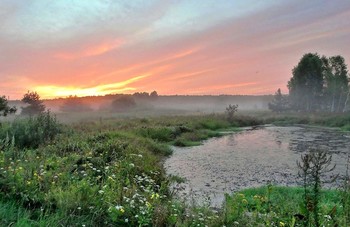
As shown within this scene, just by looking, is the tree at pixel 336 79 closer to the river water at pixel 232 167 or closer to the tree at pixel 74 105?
the river water at pixel 232 167

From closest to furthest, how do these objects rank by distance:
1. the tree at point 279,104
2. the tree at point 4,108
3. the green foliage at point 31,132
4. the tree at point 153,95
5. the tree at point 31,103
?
the green foliage at point 31,132
the tree at point 4,108
the tree at point 31,103
the tree at point 279,104
the tree at point 153,95

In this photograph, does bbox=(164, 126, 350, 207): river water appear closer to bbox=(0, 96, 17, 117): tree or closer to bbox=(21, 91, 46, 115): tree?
bbox=(0, 96, 17, 117): tree

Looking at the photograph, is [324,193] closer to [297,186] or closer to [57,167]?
[297,186]

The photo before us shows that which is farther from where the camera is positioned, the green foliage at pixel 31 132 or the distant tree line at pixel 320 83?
the distant tree line at pixel 320 83

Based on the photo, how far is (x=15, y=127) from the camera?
1469cm

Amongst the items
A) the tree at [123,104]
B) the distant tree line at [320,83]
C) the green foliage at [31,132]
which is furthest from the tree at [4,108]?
the tree at [123,104]

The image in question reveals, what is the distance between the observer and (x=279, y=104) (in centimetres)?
7956

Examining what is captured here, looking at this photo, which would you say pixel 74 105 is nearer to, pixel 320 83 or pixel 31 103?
pixel 31 103

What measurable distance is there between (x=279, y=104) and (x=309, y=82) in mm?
12510

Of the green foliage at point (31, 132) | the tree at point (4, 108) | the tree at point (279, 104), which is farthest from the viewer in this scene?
the tree at point (279, 104)

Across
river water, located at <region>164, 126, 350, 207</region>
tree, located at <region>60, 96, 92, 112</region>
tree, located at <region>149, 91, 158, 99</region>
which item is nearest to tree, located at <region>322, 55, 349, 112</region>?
river water, located at <region>164, 126, 350, 207</region>

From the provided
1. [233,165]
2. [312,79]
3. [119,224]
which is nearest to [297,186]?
[233,165]

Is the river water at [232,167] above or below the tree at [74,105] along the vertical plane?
below

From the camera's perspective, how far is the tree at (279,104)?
7771 cm
